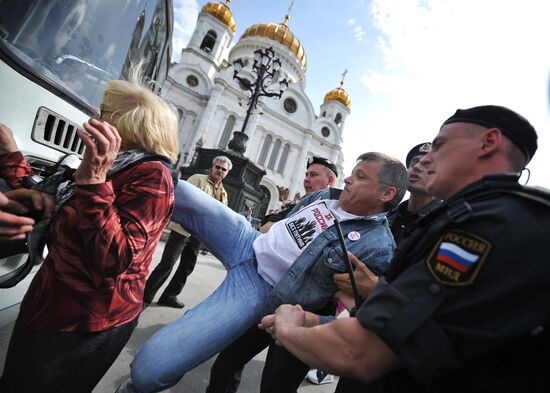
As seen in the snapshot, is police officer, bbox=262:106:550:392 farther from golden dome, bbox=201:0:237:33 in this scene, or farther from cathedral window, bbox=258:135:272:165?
golden dome, bbox=201:0:237:33

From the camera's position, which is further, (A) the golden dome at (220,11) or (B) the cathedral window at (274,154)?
(A) the golden dome at (220,11)

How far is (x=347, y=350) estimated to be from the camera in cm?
79

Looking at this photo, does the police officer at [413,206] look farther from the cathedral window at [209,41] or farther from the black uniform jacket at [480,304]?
the cathedral window at [209,41]

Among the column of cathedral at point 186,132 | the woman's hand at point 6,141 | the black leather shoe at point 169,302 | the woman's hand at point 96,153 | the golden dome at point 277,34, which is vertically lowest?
the black leather shoe at point 169,302

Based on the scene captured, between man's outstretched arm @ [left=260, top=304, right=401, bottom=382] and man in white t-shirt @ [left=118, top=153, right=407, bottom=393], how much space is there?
80cm

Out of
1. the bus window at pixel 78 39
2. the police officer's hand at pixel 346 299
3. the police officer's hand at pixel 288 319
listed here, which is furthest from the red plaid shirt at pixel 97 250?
the police officer's hand at pixel 346 299

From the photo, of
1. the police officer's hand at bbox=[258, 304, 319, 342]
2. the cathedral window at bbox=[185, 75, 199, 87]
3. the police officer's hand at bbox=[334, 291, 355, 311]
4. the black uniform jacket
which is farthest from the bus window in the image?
the cathedral window at bbox=[185, 75, 199, 87]

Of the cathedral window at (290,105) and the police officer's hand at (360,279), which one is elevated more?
the cathedral window at (290,105)

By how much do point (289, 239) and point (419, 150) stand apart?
1960 millimetres

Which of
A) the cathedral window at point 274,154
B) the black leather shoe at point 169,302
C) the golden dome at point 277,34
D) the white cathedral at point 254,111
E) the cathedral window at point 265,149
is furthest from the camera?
the golden dome at point 277,34

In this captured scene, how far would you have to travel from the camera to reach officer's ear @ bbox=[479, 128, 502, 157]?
103 cm

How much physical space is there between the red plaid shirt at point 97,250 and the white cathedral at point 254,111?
990 inches

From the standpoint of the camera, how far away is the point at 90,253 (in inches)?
40.7

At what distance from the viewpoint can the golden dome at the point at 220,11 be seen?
31.8 metres
